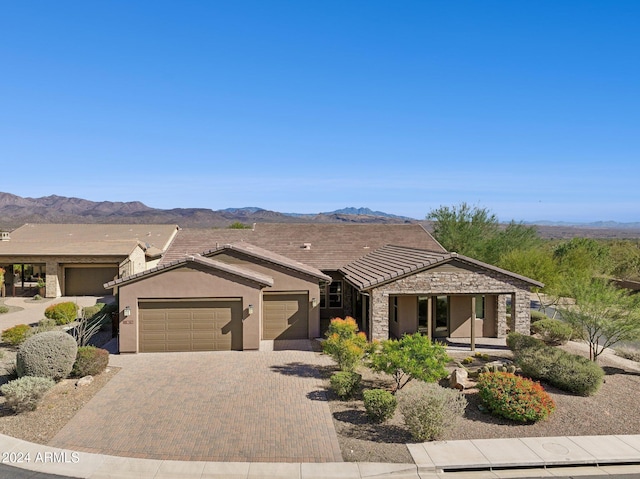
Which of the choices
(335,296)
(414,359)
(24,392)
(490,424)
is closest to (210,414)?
(24,392)

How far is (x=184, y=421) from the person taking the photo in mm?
11734

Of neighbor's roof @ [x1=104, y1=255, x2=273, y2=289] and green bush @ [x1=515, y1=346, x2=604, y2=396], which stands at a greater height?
neighbor's roof @ [x1=104, y1=255, x2=273, y2=289]

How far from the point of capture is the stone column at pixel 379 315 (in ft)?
63.0

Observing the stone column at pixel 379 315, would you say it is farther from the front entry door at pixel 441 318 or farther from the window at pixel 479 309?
the window at pixel 479 309

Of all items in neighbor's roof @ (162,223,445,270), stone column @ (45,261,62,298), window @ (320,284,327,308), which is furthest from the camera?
stone column @ (45,261,62,298)

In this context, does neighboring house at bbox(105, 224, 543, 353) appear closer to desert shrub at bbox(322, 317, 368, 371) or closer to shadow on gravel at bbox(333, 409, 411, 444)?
desert shrub at bbox(322, 317, 368, 371)

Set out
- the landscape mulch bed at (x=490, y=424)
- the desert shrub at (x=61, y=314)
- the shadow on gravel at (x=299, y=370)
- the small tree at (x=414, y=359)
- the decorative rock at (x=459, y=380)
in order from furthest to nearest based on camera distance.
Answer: the desert shrub at (x=61, y=314), the shadow on gravel at (x=299, y=370), the decorative rock at (x=459, y=380), the small tree at (x=414, y=359), the landscape mulch bed at (x=490, y=424)

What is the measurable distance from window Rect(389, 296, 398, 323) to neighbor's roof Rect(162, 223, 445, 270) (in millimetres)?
5084

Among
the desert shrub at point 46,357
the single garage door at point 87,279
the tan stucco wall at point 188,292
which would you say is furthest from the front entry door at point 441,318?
the single garage door at point 87,279

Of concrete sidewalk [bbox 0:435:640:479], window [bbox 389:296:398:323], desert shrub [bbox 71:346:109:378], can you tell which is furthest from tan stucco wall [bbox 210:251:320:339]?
concrete sidewalk [bbox 0:435:640:479]

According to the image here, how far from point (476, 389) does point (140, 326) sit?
12882 mm

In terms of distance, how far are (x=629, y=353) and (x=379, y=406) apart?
1351cm

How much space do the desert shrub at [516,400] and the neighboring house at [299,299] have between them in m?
6.06

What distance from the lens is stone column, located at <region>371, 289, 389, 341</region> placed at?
19.2 m
